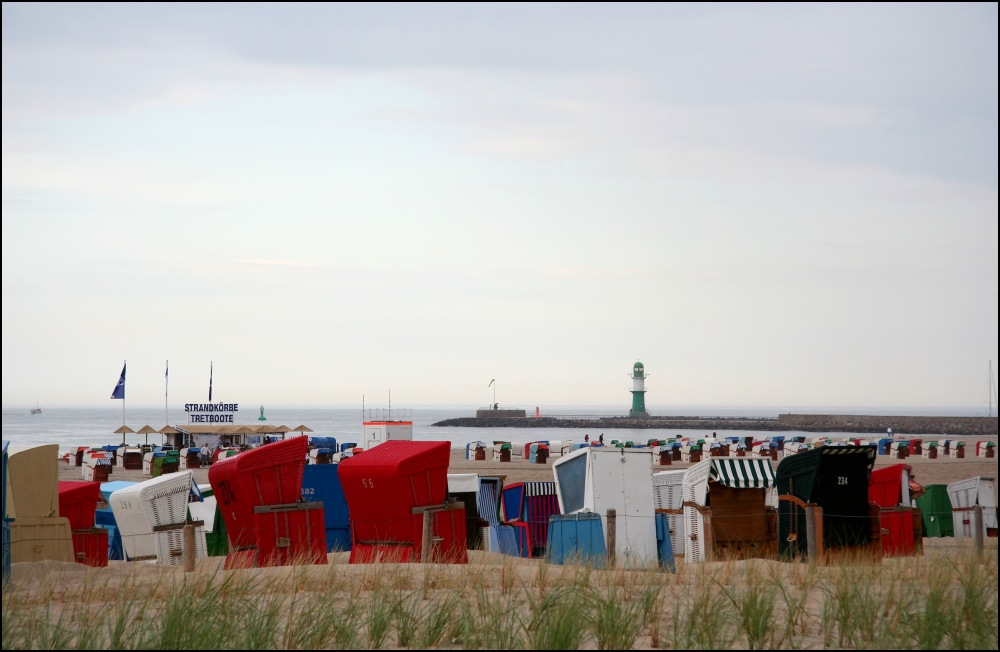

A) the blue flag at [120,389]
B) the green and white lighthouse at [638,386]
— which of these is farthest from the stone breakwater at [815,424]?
the blue flag at [120,389]

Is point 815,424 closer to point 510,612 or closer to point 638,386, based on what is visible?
point 638,386

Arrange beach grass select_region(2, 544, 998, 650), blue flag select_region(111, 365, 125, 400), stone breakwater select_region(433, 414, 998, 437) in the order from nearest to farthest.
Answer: beach grass select_region(2, 544, 998, 650) → blue flag select_region(111, 365, 125, 400) → stone breakwater select_region(433, 414, 998, 437)

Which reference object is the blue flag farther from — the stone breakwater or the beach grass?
the stone breakwater

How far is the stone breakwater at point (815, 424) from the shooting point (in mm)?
100938

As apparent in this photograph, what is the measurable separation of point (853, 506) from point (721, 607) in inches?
184


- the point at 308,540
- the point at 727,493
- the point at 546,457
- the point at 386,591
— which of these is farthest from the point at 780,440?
the point at 386,591

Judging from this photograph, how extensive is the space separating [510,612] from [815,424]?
121306mm

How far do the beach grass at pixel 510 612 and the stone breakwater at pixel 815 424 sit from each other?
89191 millimetres

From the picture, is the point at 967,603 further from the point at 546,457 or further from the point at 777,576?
the point at 546,457

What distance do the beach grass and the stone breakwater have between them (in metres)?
89.2

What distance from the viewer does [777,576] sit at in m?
7.66

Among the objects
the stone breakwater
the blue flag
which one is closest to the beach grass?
the blue flag

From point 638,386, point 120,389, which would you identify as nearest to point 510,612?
point 120,389

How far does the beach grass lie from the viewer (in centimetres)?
589
